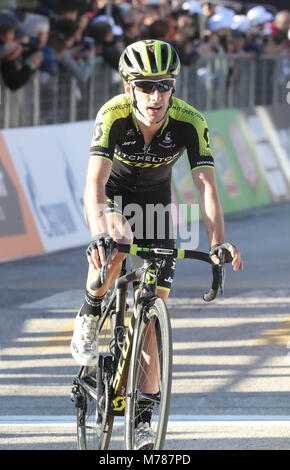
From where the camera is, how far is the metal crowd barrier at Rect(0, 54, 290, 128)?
15.3 m

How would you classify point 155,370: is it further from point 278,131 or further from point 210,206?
point 278,131

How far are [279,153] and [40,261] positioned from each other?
28.4 feet

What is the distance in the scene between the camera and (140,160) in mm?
6000

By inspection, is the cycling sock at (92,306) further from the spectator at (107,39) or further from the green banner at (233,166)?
the green banner at (233,166)

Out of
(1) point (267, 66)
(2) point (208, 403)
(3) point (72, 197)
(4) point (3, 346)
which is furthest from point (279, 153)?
(2) point (208, 403)

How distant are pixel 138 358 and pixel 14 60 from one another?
9508 mm

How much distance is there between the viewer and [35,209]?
47.7 feet

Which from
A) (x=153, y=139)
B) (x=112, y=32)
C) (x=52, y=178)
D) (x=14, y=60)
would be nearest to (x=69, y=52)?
(x=112, y=32)

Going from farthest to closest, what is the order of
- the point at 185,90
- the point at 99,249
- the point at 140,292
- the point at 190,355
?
the point at 185,90 < the point at 190,355 < the point at 140,292 < the point at 99,249

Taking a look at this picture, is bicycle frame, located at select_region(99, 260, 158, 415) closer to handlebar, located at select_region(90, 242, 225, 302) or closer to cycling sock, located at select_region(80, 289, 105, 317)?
handlebar, located at select_region(90, 242, 225, 302)

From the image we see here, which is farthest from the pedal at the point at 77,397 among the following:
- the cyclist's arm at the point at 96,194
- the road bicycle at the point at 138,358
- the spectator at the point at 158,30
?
the spectator at the point at 158,30

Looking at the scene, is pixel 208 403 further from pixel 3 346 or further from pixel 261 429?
pixel 3 346
